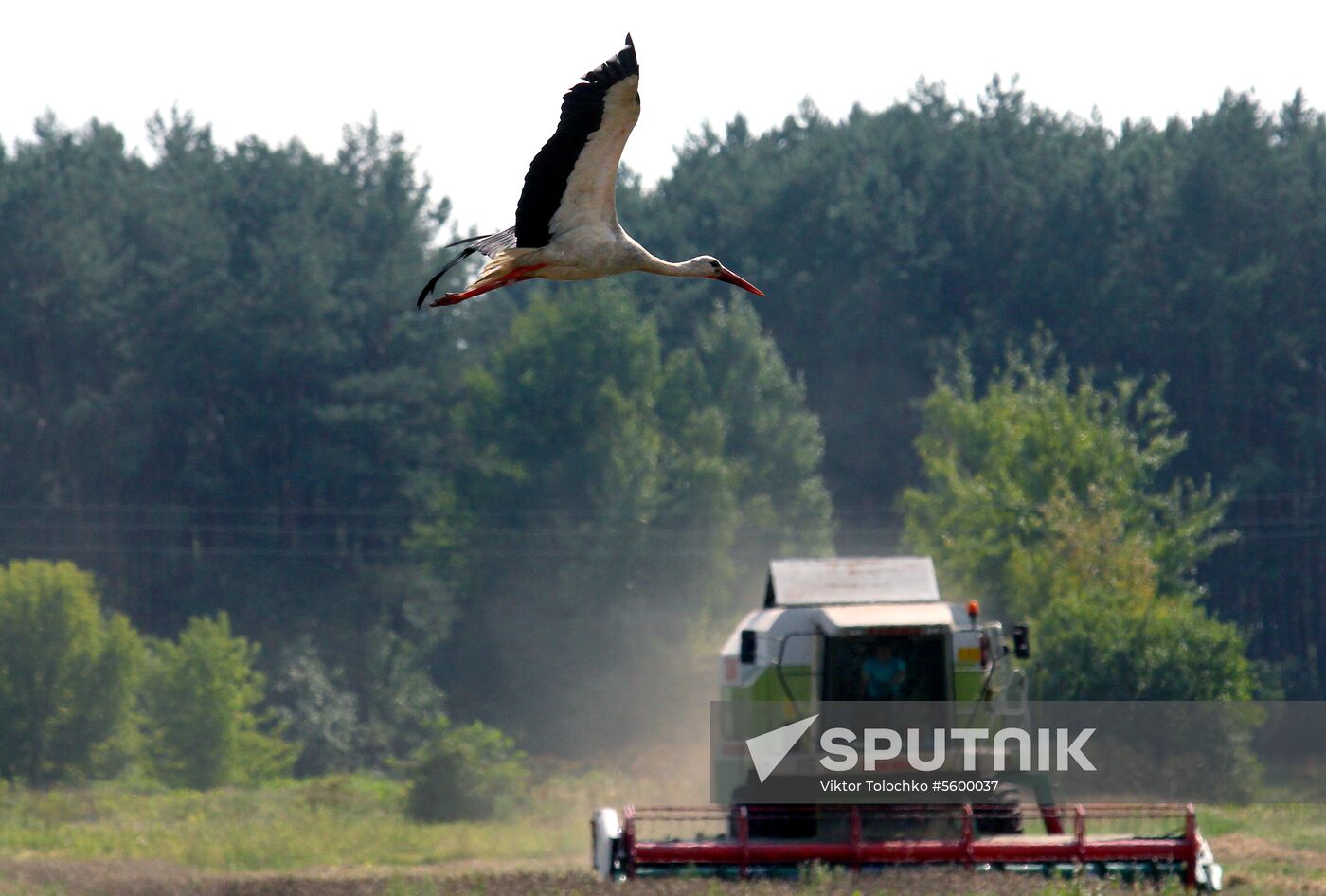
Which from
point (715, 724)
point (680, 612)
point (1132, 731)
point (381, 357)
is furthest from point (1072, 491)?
point (381, 357)

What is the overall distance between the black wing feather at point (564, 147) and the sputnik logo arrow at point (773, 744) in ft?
29.9

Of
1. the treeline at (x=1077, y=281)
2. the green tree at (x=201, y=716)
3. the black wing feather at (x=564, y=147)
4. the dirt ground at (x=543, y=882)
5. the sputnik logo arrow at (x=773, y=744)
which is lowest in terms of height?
the green tree at (x=201, y=716)

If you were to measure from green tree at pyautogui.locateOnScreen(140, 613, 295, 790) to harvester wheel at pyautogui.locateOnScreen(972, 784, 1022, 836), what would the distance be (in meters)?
28.8

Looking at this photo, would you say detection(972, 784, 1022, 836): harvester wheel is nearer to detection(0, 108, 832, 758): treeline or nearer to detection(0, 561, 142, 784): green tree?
detection(0, 561, 142, 784): green tree

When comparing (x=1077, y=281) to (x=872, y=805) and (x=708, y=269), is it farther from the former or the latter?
(x=708, y=269)

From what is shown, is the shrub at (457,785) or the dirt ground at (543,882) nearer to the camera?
the dirt ground at (543,882)

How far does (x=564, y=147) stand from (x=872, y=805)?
9165 mm

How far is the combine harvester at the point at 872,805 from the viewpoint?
16.4 metres

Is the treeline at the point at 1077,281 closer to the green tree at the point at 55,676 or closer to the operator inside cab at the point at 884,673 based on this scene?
the green tree at the point at 55,676

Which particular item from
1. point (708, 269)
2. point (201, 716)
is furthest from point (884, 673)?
point (201, 716)

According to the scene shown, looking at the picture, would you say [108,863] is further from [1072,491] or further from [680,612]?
[680,612]

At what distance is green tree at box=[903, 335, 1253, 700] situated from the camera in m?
32.4

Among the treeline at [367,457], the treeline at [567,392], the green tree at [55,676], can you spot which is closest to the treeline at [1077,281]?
the treeline at [567,392]

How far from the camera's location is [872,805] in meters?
17.1
